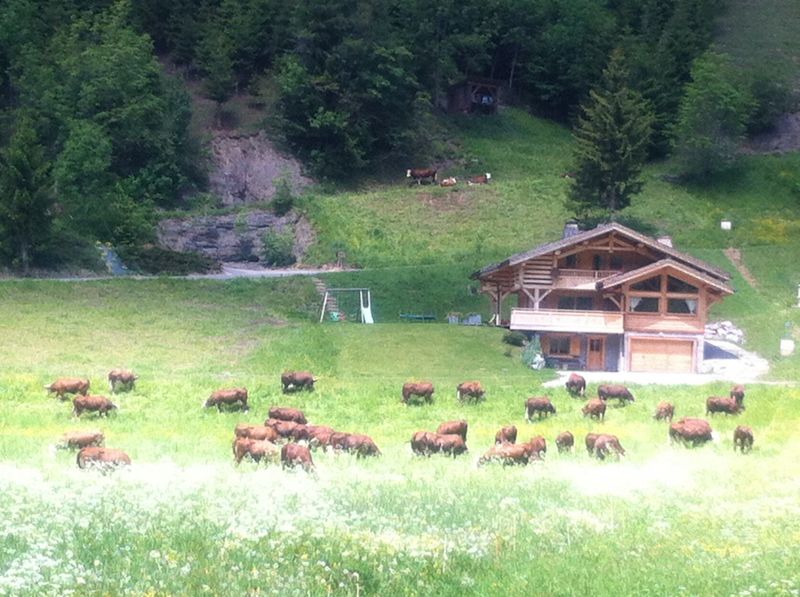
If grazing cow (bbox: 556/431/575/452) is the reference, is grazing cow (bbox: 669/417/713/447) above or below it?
above

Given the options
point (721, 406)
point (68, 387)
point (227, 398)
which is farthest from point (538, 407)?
point (68, 387)

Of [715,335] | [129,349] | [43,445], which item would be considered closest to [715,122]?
[715,335]

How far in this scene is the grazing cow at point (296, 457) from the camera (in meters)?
23.5

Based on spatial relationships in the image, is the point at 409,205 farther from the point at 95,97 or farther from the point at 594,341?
the point at 594,341

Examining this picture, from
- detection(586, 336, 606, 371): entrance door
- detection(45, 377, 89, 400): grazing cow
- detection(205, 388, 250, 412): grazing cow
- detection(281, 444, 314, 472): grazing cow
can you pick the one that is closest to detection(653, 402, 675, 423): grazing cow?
detection(205, 388, 250, 412): grazing cow

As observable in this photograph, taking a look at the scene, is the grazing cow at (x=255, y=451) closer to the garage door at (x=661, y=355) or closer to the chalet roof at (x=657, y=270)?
the chalet roof at (x=657, y=270)

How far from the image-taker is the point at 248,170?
92.5 metres

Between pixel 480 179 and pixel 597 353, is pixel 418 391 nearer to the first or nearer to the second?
pixel 597 353

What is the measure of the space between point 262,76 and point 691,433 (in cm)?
7696

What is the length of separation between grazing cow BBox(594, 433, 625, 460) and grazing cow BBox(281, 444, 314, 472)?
6940 mm

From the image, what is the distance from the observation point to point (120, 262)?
2758 inches

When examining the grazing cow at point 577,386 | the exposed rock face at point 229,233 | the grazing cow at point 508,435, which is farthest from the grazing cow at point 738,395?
the exposed rock face at point 229,233

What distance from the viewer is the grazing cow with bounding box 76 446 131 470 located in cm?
2262

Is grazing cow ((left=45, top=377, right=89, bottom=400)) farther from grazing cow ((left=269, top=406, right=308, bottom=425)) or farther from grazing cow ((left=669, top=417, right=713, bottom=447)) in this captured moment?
grazing cow ((left=669, top=417, right=713, bottom=447))
